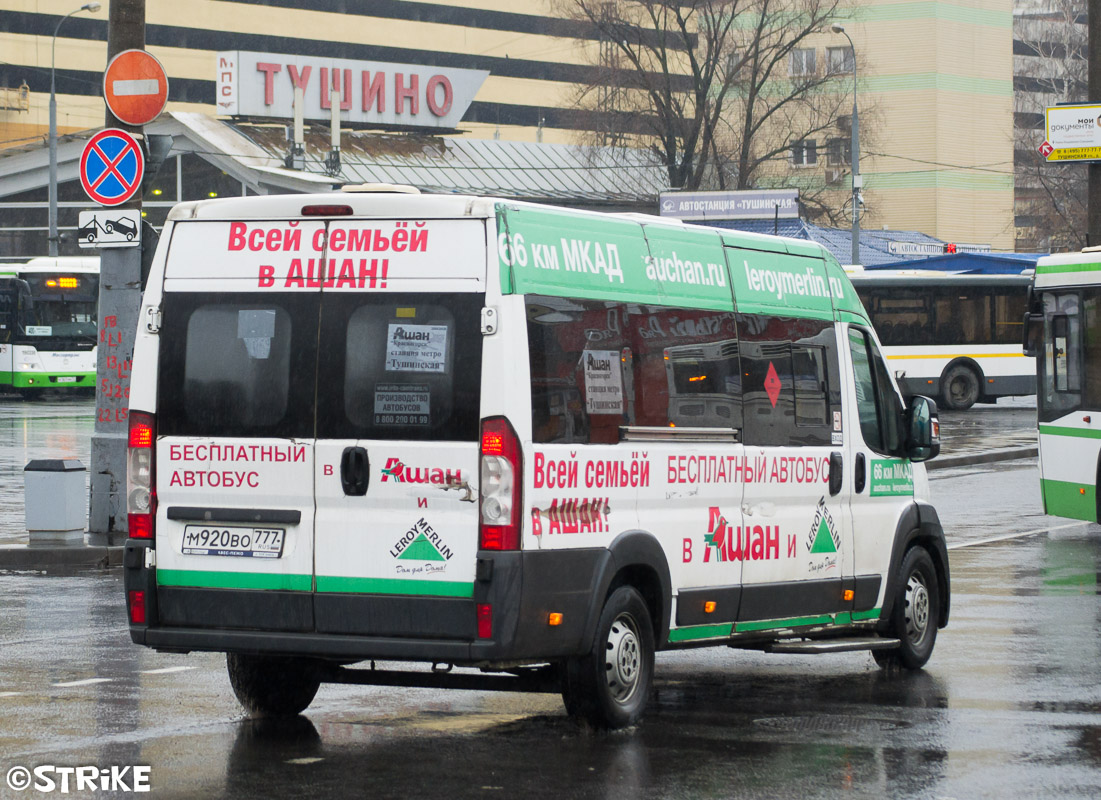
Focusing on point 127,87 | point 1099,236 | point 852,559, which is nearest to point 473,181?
point 1099,236

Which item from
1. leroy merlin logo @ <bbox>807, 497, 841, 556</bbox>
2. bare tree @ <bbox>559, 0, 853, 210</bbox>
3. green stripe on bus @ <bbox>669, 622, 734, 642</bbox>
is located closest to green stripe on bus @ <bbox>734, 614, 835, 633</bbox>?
green stripe on bus @ <bbox>669, 622, 734, 642</bbox>

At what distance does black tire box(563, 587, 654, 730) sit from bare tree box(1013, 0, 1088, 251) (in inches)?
2272

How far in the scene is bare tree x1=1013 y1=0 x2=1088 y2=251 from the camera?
73.2 m

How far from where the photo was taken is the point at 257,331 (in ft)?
24.7

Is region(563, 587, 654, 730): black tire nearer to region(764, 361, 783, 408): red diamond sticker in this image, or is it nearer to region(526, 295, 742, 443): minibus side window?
region(526, 295, 742, 443): minibus side window

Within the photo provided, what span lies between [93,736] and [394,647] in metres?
1.51

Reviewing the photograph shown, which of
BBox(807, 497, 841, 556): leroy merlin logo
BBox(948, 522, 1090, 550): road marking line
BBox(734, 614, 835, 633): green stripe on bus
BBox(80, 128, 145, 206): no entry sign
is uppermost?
BBox(80, 128, 145, 206): no entry sign

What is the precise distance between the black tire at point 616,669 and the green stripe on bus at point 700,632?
0.85 ft

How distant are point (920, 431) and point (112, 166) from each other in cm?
829

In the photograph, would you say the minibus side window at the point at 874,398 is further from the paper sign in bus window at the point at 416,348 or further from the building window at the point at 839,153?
the building window at the point at 839,153

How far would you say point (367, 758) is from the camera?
7.25m

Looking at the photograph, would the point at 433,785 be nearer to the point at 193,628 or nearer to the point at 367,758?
the point at 367,758

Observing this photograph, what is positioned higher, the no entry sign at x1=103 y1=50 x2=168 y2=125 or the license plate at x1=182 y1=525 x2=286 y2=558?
the no entry sign at x1=103 y1=50 x2=168 y2=125

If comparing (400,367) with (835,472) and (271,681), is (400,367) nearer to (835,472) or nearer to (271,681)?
(271,681)
